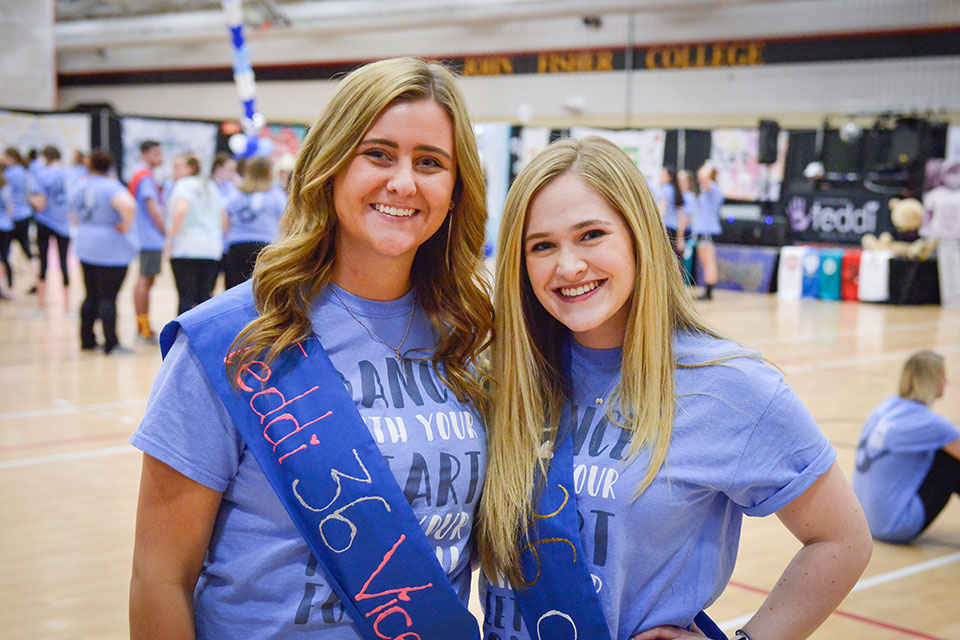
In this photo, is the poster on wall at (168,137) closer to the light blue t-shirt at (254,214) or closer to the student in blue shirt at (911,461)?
the light blue t-shirt at (254,214)

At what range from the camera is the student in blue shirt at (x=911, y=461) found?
4355 mm

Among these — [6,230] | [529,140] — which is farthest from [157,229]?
[529,140]

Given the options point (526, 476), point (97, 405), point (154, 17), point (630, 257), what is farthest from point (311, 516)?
point (154, 17)

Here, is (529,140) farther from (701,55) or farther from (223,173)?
(223,173)

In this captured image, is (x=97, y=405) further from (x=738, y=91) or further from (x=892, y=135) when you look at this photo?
(x=738, y=91)

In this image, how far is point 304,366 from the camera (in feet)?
5.01

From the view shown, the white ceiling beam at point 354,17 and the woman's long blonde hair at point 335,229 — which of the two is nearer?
the woman's long blonde hair at point 335,229

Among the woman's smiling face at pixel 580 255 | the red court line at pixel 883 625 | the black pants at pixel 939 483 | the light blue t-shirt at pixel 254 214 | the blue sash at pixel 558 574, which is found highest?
the woman's smiling face at pixel 580 255

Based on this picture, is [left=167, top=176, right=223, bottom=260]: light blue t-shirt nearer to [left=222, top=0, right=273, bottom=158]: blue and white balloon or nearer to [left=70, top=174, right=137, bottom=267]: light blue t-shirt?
[left=70, top=174, right=137, bottom=267]: light blue t-shirt

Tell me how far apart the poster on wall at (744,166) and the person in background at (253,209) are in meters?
9.22

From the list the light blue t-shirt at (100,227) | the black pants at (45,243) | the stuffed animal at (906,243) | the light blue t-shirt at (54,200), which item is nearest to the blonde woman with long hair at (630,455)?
the light blue t-shirt at (100,227)

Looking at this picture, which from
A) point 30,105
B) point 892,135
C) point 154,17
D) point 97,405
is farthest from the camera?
point 154,17

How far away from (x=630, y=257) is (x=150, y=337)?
7.87 meters

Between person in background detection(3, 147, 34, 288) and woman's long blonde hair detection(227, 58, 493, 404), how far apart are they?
11.0 meters
